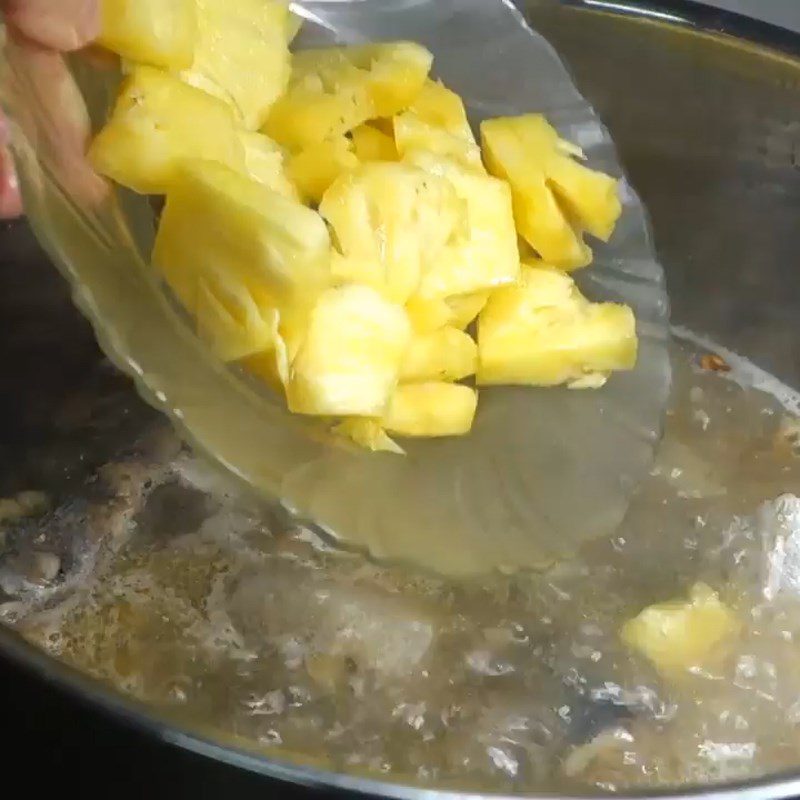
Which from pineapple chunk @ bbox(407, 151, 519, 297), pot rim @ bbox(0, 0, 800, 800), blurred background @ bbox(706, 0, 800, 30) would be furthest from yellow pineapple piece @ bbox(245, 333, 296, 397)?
blurred background @ bbox(706, 0, 800, 30)

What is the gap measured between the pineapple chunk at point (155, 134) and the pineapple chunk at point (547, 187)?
0.22 metres

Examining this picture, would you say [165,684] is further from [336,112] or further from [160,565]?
[336,112]

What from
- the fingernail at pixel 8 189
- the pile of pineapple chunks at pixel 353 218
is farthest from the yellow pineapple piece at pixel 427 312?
the fingernail at pixel 8 189

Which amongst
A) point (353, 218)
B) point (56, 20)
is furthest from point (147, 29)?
point (353, 218)

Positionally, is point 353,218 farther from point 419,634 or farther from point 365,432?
point 419,634

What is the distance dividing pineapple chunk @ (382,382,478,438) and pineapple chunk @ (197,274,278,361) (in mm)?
113

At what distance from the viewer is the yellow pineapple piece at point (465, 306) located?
674 millimetres

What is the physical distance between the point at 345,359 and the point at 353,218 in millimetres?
90

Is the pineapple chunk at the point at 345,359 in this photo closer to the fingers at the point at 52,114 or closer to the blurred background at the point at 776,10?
the fingers at the point at 52,114

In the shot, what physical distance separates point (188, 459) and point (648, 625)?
1.21 ft

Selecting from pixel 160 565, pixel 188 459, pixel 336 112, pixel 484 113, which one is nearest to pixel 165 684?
pixel 160 565

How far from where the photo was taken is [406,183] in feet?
2.04

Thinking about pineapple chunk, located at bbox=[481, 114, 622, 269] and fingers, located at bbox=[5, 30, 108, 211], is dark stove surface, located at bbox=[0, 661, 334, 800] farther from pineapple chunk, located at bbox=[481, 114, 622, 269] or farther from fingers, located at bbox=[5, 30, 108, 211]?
pineapple chunk, located at bbox=[481, 114, 622, 269]

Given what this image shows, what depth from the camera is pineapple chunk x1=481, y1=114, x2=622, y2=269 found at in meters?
0.71
